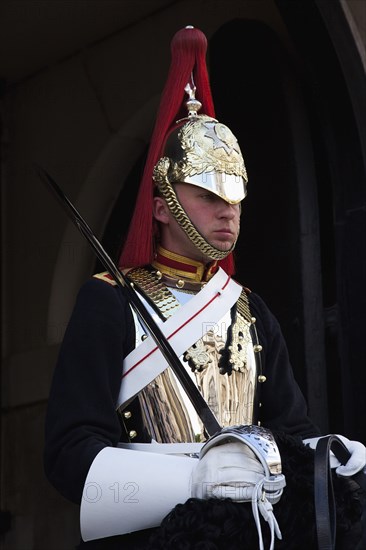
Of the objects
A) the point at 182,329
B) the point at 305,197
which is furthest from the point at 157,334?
the point at 305,197

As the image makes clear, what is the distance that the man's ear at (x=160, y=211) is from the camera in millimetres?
3891

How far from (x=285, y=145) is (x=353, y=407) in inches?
37.2

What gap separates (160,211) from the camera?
390 centimetres

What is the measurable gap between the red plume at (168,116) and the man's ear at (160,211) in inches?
0.6

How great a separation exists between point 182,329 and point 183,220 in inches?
10.8

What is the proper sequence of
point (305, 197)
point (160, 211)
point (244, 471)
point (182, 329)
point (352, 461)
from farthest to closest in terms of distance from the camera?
1. point (305, 197)
2. point (160, 211)
3. point (182, 329)
4. point (352, 461)
5. point (244, 471)

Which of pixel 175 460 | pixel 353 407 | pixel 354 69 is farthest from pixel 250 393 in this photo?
pixel 354 69

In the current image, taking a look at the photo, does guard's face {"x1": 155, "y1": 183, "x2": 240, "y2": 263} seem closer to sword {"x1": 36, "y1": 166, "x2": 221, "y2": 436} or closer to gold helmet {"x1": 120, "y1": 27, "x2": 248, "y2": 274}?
gold helmet {"x1": 120, "y1": 27, "x2": 248, "y2": 274}

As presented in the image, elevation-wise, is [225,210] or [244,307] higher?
[225,210]

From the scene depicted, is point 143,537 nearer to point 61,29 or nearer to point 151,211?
point 151,211

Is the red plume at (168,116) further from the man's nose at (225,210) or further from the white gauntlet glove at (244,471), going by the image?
the white gauntlet glove at (244,471)

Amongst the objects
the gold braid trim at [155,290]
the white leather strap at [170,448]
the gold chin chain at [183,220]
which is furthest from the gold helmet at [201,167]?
the white leather strap at [170,448]

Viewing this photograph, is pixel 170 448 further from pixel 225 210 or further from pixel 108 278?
pixel 225 210

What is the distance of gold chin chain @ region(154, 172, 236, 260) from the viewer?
3.82m
